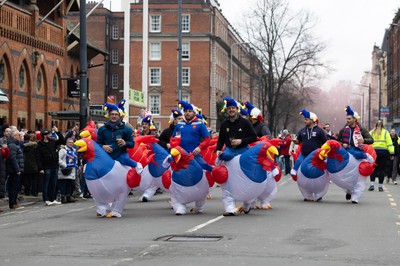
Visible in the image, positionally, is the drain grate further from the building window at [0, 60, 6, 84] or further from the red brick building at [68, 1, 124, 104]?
the red brick building at [68, 1, 124, 104]

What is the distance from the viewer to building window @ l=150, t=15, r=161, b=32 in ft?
307

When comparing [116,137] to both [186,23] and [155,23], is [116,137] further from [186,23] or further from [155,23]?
[155,23]

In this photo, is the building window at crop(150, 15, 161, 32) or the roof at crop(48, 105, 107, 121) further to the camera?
the building window at crop(150, 15, 161, 32)

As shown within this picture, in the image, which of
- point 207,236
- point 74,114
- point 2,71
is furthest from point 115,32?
point 207,236

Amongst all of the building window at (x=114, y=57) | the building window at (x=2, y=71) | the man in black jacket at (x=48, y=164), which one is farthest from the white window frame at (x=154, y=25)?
the man in black jacket at (x=48, y=164)

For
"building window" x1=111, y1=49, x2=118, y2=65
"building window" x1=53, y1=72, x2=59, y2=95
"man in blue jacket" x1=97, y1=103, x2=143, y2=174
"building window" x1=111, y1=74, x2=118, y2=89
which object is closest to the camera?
"man in blue jacket" x1=97, y1=103, x2=143, y2=174

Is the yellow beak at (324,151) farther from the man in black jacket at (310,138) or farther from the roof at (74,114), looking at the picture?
the roof at (74,114)

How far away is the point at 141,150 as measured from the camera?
18656mm

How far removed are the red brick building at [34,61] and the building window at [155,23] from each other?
158ft

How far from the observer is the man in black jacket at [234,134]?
16.0 m

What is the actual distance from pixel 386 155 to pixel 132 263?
17.9 m

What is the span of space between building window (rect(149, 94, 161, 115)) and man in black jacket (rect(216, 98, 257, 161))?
76244 millimetres

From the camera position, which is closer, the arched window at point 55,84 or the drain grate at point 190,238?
the drain grate at point 190,238

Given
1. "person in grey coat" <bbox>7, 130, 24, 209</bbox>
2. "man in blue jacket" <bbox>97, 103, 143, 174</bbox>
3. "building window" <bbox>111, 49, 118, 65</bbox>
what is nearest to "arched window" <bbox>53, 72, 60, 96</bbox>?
"person in grey coat" <bbox>7, 130, 24, 209</bbox>
